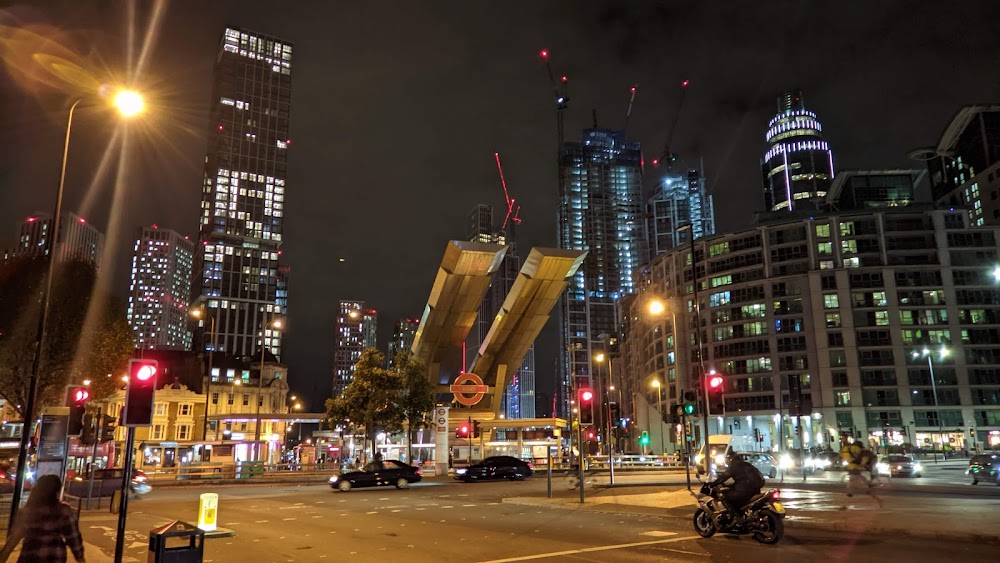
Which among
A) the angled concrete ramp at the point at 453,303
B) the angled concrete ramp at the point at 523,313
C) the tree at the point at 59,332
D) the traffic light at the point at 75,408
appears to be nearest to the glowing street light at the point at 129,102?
the traffic light at the point at 75,408

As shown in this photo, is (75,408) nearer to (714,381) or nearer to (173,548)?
(173,548)

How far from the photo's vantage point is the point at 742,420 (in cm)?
9256

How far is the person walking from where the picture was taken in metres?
7.36

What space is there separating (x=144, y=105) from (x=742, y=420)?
3602 inches

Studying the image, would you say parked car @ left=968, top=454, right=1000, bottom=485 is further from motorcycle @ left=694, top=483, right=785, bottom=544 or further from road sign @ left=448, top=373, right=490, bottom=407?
road sign @ left=448, top=373, right=490, bottom=407

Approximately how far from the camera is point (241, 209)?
632ft

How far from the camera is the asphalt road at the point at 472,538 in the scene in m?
11.7

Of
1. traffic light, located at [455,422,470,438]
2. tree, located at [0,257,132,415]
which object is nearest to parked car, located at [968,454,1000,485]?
traffic light, located at [455,422,470,438]

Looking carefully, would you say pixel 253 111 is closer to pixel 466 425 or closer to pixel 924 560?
pixel 466 425

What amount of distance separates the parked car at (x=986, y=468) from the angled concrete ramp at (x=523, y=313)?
28.3 meters

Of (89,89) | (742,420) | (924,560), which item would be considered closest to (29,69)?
(89,89)

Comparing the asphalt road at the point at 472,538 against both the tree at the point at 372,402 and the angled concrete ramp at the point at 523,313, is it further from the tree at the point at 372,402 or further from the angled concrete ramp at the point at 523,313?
the angled concrete ramp at the point at 523,313

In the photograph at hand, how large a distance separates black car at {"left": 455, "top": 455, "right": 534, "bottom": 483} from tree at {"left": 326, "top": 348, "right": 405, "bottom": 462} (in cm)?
745

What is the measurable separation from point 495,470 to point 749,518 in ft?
85.9
